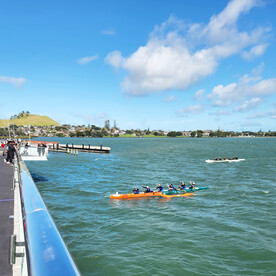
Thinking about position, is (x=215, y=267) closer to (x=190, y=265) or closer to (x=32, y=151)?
(x=190, y=265)

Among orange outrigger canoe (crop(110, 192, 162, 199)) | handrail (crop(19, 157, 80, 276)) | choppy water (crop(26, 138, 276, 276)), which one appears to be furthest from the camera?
orange outrigger canoe (crop(110, 192, 162, 199))

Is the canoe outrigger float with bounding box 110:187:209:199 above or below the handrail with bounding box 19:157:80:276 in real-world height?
below

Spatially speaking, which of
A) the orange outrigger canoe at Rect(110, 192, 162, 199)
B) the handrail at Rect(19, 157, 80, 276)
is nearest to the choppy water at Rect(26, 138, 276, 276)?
the orange outrigger canoe at Rect(110, 192, 162, 199)

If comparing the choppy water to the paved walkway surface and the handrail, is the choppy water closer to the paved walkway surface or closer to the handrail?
the paved walkway surface

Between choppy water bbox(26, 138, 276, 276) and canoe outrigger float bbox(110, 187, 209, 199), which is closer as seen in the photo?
choppy water bbox(26, 138, 276, 276)

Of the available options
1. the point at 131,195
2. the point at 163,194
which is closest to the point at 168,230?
the point at 131,195

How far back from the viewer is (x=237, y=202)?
25844 mm

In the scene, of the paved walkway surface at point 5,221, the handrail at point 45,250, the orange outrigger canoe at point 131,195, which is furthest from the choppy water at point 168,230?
the handrail at point 45,250

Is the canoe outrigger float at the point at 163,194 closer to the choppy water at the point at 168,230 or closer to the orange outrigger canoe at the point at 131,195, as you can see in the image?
the orange outrigger canoe at the point at 131,195

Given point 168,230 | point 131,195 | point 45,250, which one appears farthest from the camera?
point 131,195

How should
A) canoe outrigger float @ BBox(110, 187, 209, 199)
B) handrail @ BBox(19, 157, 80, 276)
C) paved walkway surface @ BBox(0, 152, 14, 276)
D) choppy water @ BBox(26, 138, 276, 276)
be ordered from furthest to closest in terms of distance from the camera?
1. canoe outrigger float @ BBox(110, 187, 209, 199)
2. choppy water @ BBox(26, 138, 276, 276)
3. paved walkway surface @ BBox(0, 152, 14, 276)
4. handrail @ BBox(19, 157, 80, 276)

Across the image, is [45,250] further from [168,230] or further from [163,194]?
[163,194]

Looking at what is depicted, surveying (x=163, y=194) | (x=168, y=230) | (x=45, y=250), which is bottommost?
(x=168, y=230)

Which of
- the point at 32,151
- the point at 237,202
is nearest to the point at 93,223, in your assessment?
the point at 32,151
